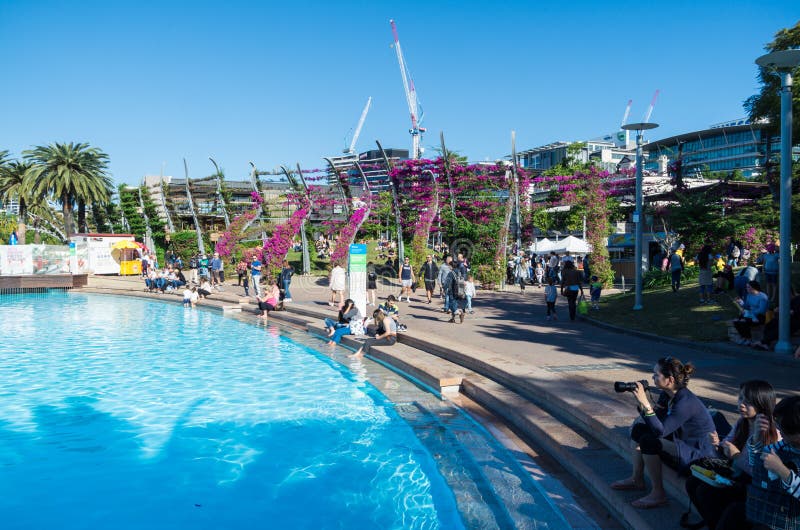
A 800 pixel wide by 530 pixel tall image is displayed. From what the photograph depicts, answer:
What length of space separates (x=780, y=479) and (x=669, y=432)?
1094mm

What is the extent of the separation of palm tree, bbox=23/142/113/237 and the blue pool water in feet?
110

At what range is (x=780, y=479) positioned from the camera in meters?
3.51

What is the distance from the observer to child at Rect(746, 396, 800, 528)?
3.47m

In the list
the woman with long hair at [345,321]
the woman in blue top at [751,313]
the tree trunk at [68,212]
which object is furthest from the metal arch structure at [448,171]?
the tree trunk at [68,212]

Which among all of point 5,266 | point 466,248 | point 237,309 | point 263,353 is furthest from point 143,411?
point 5,266

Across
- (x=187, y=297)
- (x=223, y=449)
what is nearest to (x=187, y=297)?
(x=187, y=297)

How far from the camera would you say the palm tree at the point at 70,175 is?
1698 inches

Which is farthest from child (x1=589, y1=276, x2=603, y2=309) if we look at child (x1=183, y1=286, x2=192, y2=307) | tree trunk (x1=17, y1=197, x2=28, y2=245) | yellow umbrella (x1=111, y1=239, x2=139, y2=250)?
tree trunk (x1=17, y1=197, x2=28, y2=245)

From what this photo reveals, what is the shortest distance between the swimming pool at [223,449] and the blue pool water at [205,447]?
0.08ft

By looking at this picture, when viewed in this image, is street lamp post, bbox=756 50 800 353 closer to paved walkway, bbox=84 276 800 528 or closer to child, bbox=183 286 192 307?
paved walkway, bbox=84 276 800 528

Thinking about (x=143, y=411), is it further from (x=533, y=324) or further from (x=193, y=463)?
(x=533, y=324)

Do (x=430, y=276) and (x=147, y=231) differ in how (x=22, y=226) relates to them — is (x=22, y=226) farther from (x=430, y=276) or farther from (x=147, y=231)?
(x=430, y=276)

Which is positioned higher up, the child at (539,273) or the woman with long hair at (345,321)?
the child at (539,273)

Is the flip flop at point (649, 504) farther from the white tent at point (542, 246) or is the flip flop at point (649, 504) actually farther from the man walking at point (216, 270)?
the man walking at point (216, 270)
